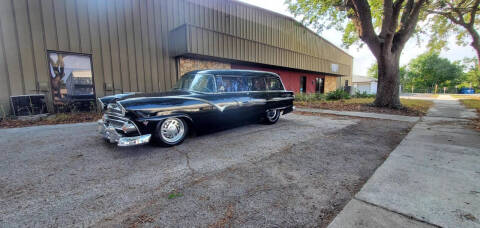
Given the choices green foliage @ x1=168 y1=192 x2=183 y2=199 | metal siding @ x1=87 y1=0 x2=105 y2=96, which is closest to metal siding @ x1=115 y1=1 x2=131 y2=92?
metal siding @ x1=87 y1=0 x2=105 y2=96

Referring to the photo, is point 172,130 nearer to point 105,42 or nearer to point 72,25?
point 105,42

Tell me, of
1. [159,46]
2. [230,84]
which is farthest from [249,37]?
[230,84]

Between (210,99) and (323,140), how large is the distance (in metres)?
2.61

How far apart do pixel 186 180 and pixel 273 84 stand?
418 cm

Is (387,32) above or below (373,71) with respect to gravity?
below

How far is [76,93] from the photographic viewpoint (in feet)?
25.7

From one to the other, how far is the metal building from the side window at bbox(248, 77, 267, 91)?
15.8ft

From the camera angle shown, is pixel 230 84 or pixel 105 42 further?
pixel 105 42

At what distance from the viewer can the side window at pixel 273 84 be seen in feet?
18.6

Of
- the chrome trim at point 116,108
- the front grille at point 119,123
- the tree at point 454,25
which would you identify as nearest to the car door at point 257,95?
the front grille at point 119,123

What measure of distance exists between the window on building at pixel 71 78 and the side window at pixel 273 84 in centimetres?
743

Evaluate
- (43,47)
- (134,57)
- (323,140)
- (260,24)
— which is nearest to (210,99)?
(323,140)

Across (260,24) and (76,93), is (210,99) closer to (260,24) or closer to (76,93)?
(76,93)

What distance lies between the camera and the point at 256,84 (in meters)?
5.31
